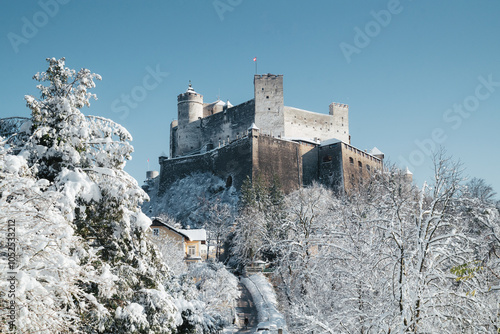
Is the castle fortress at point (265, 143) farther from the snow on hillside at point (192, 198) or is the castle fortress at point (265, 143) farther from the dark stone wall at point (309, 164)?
the snow on hillside at point (192, 198)

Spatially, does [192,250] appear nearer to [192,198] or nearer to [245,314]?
[245,314]

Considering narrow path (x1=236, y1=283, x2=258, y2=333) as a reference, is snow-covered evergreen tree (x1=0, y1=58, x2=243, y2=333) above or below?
above

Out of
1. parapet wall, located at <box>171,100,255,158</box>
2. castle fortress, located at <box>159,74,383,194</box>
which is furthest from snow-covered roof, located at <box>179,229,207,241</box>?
parapet wall, located at <box>171,100,255,158</box>

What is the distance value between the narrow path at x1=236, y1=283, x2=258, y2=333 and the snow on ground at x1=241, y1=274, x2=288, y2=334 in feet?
1.09

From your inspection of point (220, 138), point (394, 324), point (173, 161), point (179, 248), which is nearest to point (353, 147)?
point (220, 138)

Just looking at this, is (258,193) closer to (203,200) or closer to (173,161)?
(203,200)

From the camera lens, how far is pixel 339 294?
13.2m

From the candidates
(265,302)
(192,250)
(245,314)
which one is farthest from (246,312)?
(192,250)

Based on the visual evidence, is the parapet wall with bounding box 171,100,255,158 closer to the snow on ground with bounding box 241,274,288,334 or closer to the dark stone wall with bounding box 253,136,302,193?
the dark stone wall with bounding box 253,136,302,193

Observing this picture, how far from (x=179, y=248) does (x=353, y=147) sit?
34990 millimetres

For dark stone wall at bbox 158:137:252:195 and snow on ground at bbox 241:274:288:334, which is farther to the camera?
dark stone wall at bbox 158:137:252:195

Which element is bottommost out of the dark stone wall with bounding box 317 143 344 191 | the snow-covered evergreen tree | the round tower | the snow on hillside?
the snow-covered evergreen tree

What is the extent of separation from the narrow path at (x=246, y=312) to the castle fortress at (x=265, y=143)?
26.4 meters

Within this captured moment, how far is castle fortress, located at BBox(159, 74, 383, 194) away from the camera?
60875 mm
